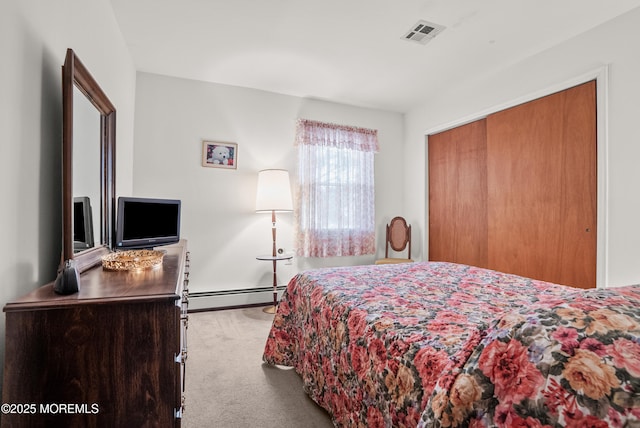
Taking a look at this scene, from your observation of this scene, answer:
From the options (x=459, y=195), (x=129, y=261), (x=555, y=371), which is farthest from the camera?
(x=459, y=195)

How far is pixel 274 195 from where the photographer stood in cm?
356

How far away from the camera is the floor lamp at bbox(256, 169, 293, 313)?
3541mm

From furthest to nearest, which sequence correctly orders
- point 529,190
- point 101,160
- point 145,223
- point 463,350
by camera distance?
point 529,190
point 145,223
point 101,160
point 463,350

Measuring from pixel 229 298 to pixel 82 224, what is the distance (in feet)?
7.97

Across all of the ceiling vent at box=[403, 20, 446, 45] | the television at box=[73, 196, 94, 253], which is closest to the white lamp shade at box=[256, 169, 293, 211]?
the ceiling vent at box=[403, 20, 446, 45]

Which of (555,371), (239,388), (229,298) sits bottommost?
(239,388)

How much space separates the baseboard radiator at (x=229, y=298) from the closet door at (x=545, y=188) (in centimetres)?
259

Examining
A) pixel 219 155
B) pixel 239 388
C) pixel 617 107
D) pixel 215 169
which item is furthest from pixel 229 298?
pixel 617 107

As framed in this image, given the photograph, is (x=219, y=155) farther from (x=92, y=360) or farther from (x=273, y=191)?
(x=92, y=360)

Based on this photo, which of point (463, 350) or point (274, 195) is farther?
point (274, 195)

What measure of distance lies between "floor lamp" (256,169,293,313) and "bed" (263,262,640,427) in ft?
4.99

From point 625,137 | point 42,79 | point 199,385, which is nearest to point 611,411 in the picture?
point 42,79

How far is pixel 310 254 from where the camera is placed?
4.05 m

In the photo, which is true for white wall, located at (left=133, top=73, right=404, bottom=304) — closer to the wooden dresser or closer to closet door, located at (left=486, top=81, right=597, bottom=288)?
closet door, located at (left=486, top=81, right=597, bottom=288)
